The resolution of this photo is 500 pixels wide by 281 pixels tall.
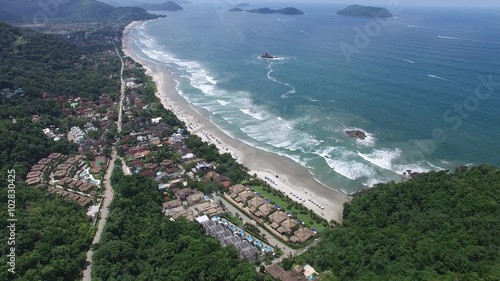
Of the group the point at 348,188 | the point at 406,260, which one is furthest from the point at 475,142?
the point at 406,260

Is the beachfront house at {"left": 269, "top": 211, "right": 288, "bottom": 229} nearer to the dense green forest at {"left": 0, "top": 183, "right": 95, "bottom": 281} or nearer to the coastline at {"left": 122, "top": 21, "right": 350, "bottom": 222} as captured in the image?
the coastline at {"left": 122, "top": 21, "right": 350, "bottom": 222}

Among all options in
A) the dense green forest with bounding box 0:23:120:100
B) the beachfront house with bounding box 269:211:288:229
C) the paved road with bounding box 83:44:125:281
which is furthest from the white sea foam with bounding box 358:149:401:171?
the dense green forest with bounding box 0:23:120:100

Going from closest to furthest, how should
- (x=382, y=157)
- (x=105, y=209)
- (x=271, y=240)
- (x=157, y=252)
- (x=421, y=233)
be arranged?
(x=157, y=252) < (x=421, y=233) < (x=271, y=240) < (x=105, y=209) < (x=382, y=157)

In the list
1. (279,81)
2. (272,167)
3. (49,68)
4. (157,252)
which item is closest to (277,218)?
(272,167)

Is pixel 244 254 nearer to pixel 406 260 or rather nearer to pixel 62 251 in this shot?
Result: pixel 406 260

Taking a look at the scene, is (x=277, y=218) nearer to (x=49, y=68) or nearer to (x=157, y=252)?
(x=157, y=252)

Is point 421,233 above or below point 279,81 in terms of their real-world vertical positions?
below
